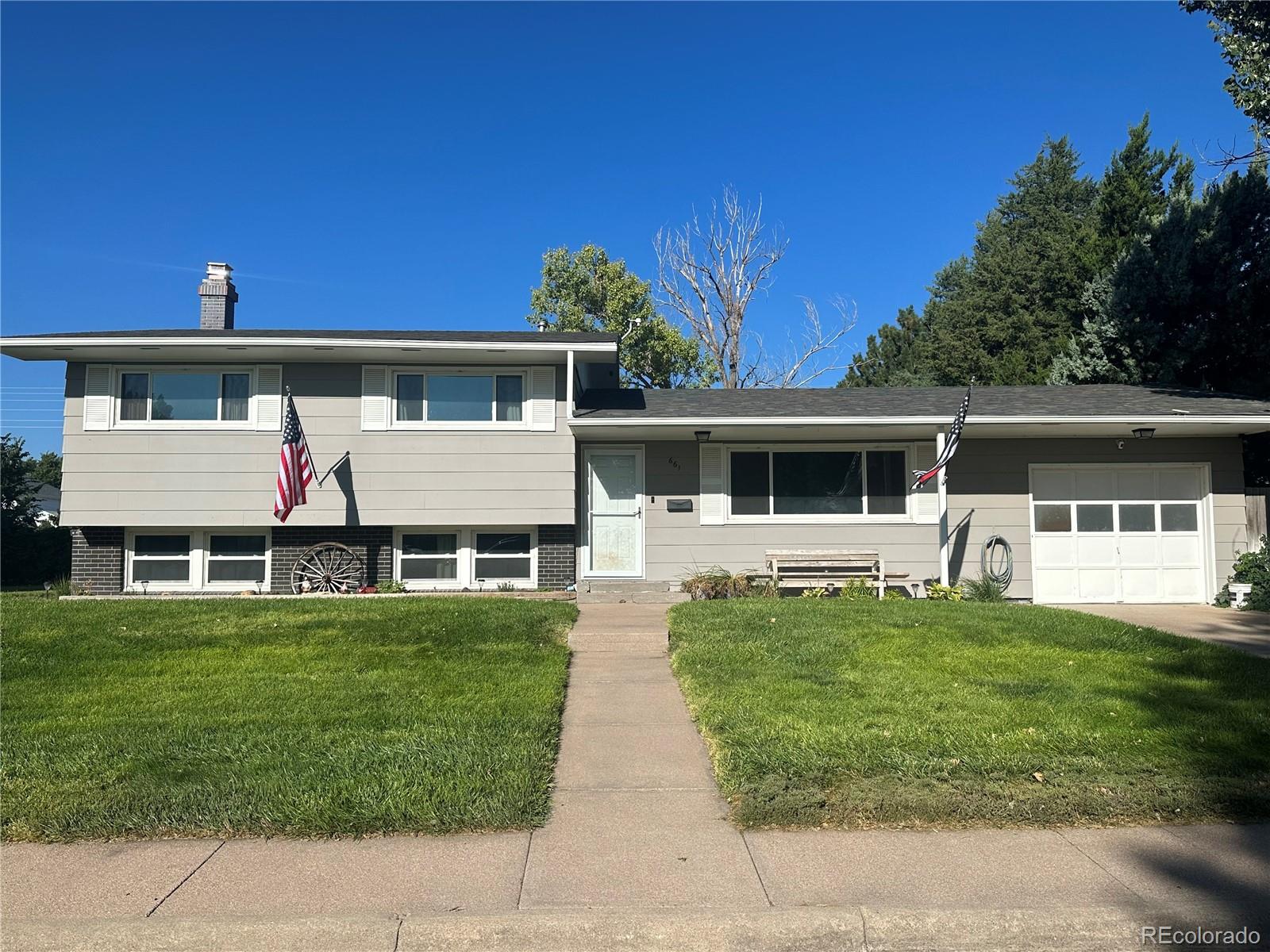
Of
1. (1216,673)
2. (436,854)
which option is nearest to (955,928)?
(436,854)

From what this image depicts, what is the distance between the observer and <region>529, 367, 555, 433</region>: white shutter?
1412 centimetres

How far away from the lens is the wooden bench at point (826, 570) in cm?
1345

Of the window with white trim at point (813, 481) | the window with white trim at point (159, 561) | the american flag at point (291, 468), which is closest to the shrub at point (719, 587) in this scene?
the window with white trim at point (813, 481)

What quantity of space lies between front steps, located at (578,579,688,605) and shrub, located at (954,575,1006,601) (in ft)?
13.6

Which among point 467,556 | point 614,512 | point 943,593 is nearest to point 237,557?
point 467,556

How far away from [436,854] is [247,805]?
44.5 inches

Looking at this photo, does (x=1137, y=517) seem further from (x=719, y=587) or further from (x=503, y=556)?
(x=503, y=556)

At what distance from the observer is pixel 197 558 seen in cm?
1420

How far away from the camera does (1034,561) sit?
14320 mm

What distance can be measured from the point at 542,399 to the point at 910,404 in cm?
581

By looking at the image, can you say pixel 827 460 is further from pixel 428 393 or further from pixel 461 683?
pixel 461 683

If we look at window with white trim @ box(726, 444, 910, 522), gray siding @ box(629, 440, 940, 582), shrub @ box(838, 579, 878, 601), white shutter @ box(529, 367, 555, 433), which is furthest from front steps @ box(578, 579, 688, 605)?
white shutter @ box(529, 367, 555, 433)

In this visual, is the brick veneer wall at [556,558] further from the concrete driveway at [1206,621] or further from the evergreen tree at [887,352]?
the evergreen tree at [887,352]

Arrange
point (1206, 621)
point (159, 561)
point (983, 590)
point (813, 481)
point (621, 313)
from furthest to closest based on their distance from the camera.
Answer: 1. point (621, 313)
2. point (813, 481)
3. point (159, 561)
4. point (983, 590)
5. point (1206, 621)
